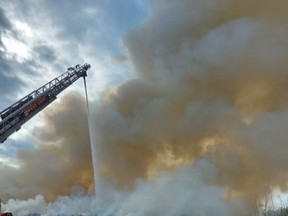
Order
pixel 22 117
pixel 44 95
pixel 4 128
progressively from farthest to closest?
pixel 44 95
pixel 22 117
pixel 4 128

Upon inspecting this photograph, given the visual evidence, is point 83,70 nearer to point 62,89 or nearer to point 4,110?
point 62,89

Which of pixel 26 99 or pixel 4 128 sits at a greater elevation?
pixel 26 99

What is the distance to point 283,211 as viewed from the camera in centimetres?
1972

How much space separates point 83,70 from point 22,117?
21.6m

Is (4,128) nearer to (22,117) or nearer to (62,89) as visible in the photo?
(22,117)

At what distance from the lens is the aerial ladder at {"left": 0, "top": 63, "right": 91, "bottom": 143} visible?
48.1 m

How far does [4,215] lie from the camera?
41.6 metres

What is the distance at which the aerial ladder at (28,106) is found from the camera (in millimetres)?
48103

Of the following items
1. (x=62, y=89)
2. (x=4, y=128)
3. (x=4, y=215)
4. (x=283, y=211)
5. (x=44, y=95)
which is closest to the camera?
(x=283, y=211)

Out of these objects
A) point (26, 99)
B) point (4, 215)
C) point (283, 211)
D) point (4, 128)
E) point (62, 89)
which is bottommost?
point (283, 211)

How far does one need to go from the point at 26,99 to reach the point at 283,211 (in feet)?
140

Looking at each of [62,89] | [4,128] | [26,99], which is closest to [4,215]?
[4,128]

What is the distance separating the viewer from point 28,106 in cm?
5294

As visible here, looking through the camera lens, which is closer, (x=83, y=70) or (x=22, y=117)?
(x=22, y=117)
